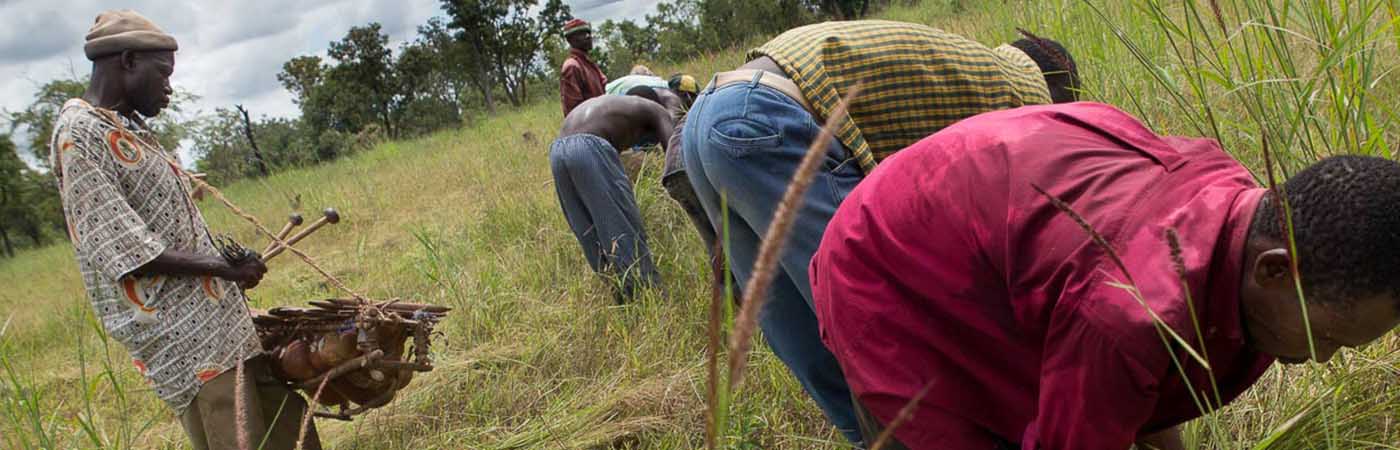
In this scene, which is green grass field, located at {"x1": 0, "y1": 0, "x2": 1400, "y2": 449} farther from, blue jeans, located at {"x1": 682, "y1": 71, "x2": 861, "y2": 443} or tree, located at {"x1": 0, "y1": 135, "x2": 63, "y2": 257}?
tree, located at {"x1": 0, "y1": 135, "x2": 63, "y2": 257}

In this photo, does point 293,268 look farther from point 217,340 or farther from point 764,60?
point 764,60

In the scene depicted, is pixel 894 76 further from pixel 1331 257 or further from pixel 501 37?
pixel 501 37

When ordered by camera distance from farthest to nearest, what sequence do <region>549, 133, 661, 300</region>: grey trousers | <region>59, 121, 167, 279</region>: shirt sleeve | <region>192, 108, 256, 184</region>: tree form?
1. <region>192, 108, 256, 184</region>: tree
2. <region>549, 133, 661, 300</region>: grey trousers
3. <region>59, 121, 167, 279</region>: shirt sleeve

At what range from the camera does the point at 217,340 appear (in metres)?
2.69

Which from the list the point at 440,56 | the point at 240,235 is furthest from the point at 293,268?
the point at 440,56

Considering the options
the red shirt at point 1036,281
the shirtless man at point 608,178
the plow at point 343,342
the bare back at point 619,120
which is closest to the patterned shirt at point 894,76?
the red shirt at point 1036,281

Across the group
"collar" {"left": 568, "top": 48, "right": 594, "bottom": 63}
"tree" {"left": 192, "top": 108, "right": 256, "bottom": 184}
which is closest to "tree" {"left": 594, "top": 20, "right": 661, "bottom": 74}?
"tree" {"left": 192, "top": 108, "right": 256, "bottom": 184}

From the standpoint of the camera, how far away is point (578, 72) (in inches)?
240

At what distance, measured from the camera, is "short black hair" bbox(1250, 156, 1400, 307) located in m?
0.96

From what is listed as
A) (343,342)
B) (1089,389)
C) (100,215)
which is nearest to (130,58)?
(100,215)

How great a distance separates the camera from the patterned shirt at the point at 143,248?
2.44 meters

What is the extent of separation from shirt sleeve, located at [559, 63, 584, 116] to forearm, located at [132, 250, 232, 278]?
3551 millimetres

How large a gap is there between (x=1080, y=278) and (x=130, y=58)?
8.71ft

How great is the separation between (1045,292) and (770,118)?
870 mm
